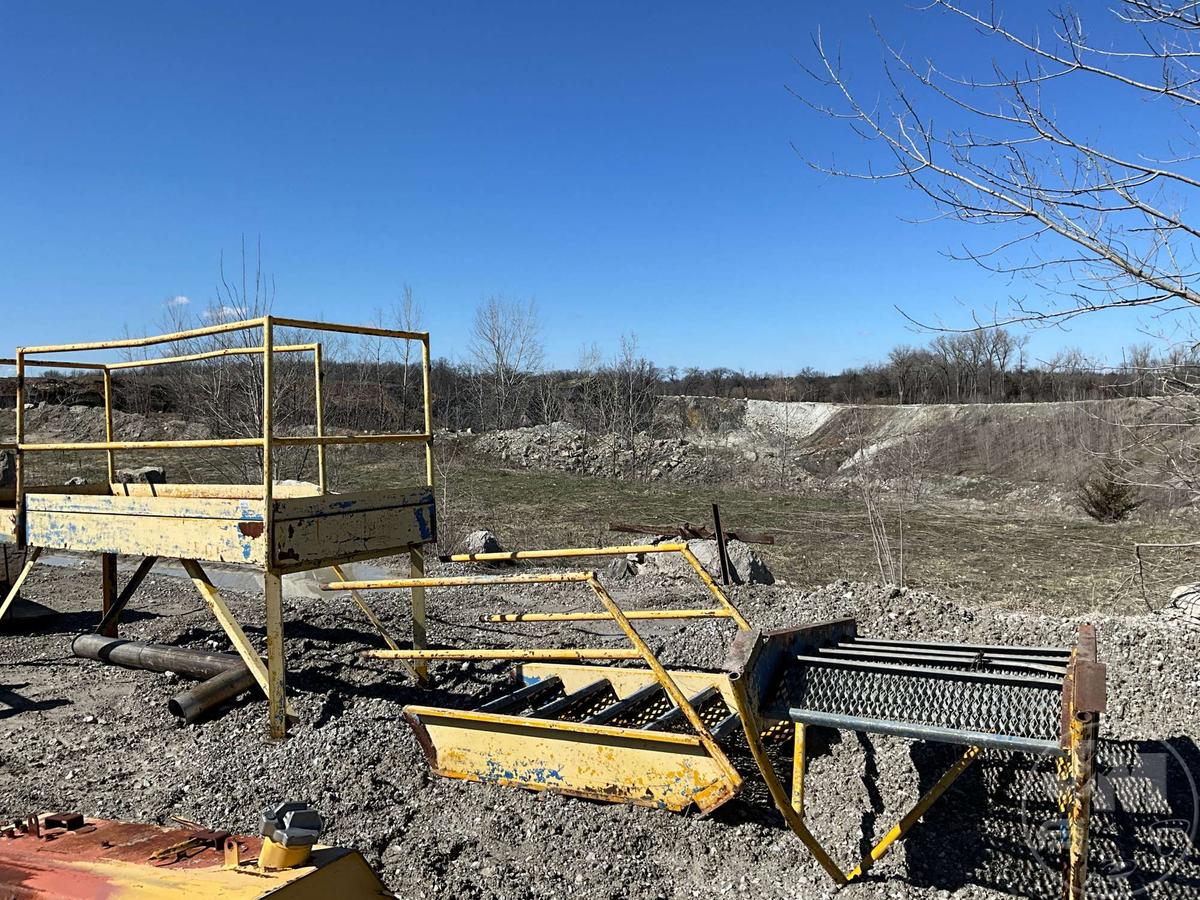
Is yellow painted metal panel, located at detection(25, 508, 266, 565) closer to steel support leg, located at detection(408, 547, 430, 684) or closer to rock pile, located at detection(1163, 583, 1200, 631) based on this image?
steel support leg, located at detection(408, 547, 430, 684)

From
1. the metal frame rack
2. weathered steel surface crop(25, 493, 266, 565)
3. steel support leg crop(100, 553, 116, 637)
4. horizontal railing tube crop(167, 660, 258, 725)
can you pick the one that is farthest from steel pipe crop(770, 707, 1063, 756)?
steel support leg crop(100, 553, 116, 637)

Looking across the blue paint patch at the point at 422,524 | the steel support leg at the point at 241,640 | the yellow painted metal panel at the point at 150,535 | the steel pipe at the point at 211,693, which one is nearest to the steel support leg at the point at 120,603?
the yellow painted metal panel at the point at 150,535

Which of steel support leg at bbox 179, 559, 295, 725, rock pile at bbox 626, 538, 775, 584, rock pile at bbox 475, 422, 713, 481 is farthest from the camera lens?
rock pile at bbox 475, 422, 713, 481

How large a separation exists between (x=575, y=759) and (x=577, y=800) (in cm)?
19

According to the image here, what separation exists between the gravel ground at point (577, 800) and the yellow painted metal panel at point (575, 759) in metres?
0.08

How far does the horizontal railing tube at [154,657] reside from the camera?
17.3ft

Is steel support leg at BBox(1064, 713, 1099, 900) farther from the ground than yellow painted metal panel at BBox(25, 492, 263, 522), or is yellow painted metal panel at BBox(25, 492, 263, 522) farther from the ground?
yellow painted metal panel at BBox(25, 492, 263, 522)

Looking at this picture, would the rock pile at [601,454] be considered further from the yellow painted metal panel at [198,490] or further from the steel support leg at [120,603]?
the steel support leg at [120,603]

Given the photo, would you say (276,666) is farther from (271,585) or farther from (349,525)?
(349,525)

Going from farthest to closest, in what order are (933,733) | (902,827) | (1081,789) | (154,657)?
(154,657), (902,827), (933,733), (1081,789)

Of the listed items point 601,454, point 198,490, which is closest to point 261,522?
point 198,490

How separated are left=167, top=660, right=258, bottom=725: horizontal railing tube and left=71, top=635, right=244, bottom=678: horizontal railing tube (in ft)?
0.37

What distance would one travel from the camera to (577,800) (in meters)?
3.69

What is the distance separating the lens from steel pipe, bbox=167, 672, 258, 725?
4.70 m
